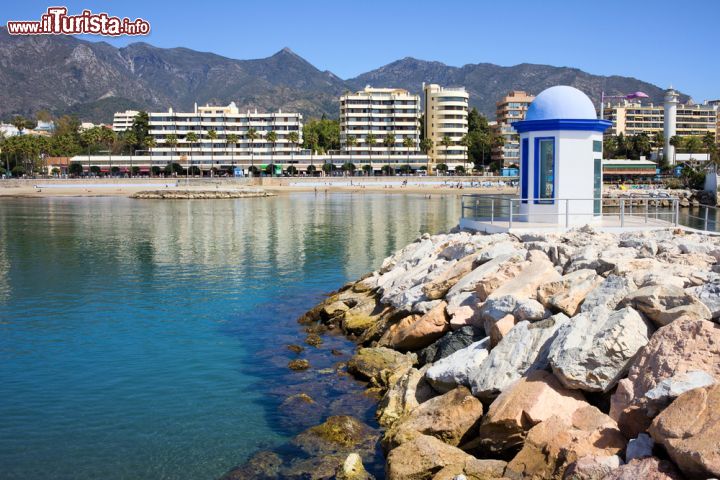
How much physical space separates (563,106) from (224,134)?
15126cm

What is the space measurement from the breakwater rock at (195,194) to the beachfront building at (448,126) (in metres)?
60.6

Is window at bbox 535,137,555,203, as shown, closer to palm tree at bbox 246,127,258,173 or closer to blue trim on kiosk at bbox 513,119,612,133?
blue trim on kiosk at bbox 513,119,612,133

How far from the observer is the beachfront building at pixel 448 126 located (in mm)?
168125

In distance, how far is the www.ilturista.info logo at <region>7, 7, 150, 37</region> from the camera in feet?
279

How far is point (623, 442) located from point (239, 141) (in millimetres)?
163923

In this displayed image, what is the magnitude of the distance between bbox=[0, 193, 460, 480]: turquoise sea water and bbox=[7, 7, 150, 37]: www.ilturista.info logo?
51.0 m

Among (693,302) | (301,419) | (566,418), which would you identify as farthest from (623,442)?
(301,419)

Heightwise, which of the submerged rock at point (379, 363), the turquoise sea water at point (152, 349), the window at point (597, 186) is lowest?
the turquoise sea water at point (152, 349)

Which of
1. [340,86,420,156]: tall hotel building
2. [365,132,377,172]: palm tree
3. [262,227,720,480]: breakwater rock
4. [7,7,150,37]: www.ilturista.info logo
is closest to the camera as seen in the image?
[262,227,720,480]: breakwater rock

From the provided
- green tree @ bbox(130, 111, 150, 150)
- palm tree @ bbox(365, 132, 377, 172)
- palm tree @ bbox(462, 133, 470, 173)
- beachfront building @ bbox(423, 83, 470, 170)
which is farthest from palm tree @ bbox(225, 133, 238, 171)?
palm tree @ bbox(462, 133, 470, 173)

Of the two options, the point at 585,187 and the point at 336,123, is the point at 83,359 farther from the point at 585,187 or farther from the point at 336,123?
the point at 336,123

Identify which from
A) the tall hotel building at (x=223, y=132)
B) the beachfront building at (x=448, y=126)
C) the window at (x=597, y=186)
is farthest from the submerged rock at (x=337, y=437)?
the beachfront building at (x=448, y=126)

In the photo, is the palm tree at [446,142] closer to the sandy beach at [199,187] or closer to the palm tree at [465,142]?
the palm tree at [465,142]

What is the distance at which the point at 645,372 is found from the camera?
952 cm
